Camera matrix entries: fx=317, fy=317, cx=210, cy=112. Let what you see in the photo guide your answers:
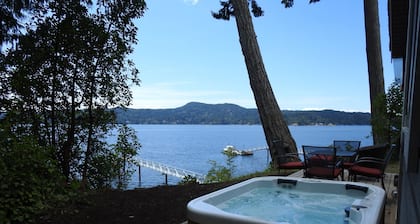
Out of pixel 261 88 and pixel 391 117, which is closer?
pixel 391 117

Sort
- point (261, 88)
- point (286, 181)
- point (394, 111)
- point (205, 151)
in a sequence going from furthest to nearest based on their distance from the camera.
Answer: point (205, 151) → point (261, 88) → point (394, 111) → point (286, 181)

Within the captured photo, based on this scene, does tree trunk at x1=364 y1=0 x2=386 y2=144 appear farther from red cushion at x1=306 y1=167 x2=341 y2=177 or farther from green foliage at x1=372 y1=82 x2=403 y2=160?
red cushion at x1=306 y1=167 x2=341 y2=177

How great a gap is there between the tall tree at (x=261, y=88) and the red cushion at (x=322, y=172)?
255 centimetres

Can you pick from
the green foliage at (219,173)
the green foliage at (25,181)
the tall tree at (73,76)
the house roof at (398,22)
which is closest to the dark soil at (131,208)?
the green foliage at (25,181)

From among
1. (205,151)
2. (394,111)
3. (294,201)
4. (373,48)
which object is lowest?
(205,151)

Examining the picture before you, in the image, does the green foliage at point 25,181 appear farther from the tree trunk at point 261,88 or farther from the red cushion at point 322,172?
the tree trunk at point 261,88

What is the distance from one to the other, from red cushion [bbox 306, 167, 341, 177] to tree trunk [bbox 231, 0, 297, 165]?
2594 mm

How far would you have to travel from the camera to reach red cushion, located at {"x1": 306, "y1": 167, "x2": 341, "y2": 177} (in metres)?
4.91

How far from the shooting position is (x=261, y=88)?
26.5 ft

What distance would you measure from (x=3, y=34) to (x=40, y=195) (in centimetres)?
407

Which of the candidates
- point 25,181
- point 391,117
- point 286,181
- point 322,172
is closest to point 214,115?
point 391,117

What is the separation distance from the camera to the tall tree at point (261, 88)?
7.96m

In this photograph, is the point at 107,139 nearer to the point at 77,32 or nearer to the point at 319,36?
the point at 77,32

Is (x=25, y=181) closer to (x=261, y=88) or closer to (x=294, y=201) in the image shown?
(x=294, y=201)
